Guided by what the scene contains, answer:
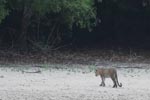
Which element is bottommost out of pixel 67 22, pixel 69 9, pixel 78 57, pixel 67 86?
pixel 67 86

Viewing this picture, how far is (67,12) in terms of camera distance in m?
28.0

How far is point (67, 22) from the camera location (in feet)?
95.6

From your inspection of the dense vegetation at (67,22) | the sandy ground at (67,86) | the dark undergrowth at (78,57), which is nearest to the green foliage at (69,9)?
the dense vegetation at (67,22)

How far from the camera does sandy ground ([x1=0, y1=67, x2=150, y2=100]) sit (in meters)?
15.2

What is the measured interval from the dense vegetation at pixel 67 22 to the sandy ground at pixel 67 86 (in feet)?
16.7

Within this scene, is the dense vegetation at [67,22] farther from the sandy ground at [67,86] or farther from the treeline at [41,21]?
the sandy ground at [67,86]

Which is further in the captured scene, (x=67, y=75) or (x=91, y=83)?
(x=67, y=75)

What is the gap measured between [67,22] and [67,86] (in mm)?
11901

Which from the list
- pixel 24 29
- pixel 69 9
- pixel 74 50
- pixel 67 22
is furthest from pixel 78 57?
pixel 74 50

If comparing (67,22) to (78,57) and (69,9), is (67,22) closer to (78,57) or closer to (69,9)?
(69,9)

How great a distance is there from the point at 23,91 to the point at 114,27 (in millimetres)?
22418

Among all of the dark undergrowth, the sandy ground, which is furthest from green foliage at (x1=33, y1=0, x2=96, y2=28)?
the sandy ground

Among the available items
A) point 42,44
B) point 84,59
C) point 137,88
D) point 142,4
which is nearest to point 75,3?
point 84,59

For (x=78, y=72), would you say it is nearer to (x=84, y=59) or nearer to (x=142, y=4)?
(x=84, y=59)
